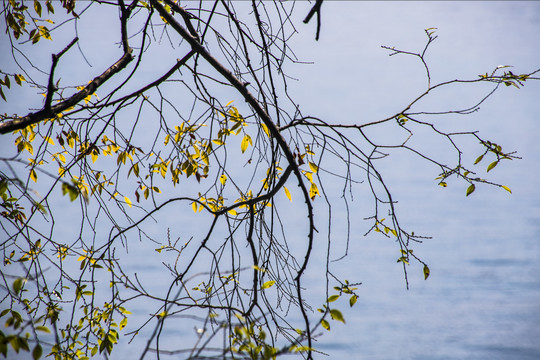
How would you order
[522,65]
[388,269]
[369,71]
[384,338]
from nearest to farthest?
[384,338] → [388,269] → [522,65] → [369,71]

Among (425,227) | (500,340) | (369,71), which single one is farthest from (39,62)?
(500,340)

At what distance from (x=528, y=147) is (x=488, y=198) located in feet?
3.27

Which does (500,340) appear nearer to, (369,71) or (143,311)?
(143,311)

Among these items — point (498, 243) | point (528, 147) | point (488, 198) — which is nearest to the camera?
point (498, 243)

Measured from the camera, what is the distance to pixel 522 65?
718 cm

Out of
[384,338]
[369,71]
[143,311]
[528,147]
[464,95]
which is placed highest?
[369,71]

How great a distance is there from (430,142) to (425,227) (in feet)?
6.74

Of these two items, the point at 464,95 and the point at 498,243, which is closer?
the point at 498,243

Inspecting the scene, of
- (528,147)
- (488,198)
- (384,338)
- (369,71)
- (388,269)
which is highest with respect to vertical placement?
(369,71)

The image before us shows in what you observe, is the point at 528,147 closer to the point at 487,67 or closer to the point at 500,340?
the point at 487,67

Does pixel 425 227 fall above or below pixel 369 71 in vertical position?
below

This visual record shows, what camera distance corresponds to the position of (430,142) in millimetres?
6750

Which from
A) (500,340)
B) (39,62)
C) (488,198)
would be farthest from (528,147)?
(39,62)

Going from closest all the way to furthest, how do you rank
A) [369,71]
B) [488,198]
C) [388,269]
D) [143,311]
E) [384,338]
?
[384,338], [143,311], [388,269], [488,198], [369,71]
